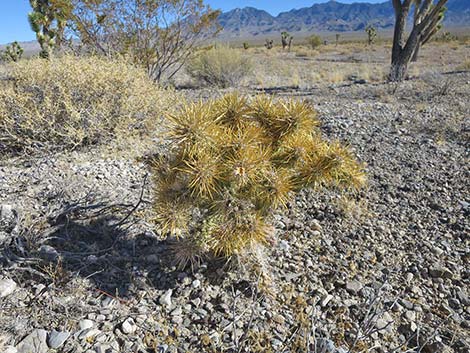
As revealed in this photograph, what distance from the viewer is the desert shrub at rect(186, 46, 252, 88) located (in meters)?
10.8

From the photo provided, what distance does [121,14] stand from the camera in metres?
8.75

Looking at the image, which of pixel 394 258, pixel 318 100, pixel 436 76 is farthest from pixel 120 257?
pixel 436 76

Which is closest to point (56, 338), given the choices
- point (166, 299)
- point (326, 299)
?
point (166, 299)

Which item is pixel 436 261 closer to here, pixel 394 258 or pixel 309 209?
pixel 394 258

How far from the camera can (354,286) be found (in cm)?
260

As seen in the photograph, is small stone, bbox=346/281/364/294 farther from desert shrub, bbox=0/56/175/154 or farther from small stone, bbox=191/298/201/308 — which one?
desert shrub, bbox=0/56/175/154

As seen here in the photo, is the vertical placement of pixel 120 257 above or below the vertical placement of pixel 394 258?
above

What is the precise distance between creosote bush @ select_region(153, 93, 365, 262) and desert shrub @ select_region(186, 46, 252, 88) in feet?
28.6

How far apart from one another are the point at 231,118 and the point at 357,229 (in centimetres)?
172

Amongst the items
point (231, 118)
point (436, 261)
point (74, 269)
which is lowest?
point (436, 261)

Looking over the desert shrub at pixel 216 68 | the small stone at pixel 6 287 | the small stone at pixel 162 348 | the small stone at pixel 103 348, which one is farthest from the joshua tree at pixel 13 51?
the small stone at pixel 162 348

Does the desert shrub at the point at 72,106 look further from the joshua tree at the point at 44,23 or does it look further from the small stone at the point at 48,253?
the joshua tree at the point at 44,23

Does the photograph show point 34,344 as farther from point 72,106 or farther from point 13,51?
point 13,51

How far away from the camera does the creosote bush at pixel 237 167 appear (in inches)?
77.8
